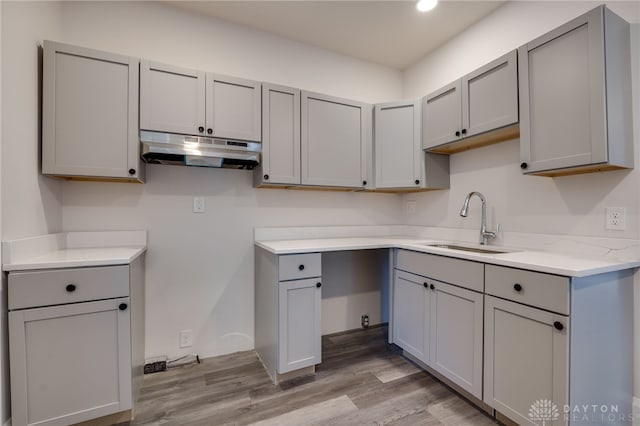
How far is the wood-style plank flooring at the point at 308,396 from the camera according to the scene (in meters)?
1.54

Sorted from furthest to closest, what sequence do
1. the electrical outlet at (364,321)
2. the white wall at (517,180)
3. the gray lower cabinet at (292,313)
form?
the electrical outlet at (364,321) → the gray lower cabinet at (292,313) → the white wall at (517,180)

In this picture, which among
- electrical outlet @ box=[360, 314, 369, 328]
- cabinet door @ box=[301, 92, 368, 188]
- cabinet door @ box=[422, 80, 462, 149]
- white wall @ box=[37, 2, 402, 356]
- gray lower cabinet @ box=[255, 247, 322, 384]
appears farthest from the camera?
electrical outlet @ box=[360, 314, 369, 328]

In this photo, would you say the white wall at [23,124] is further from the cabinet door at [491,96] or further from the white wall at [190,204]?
the cabinet door at [491,96]

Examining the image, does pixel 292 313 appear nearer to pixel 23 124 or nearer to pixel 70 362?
pixel 70 362

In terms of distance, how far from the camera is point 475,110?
1954 millimetres

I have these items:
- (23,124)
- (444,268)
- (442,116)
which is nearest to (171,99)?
(23,124)

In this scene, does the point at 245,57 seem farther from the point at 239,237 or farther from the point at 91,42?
the point at 239,237

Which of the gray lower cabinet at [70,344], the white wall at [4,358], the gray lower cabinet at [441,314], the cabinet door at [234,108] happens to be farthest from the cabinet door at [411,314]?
the white wall at [4,358]

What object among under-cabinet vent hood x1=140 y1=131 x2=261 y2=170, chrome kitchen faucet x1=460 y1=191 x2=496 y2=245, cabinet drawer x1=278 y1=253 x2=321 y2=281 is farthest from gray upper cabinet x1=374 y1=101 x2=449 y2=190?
under-cabinet vent hood x1=140 y1=131 x2=261 y2=170

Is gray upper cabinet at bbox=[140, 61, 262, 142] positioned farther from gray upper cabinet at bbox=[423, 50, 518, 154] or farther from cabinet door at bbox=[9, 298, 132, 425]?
gray upper cabinet at bbox=[423, 50, 518, 154]

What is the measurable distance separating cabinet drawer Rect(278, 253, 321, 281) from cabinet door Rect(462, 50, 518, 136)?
1.43 m

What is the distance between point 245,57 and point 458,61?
1.85 metres

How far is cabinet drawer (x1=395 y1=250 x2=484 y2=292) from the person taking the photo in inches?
62.6

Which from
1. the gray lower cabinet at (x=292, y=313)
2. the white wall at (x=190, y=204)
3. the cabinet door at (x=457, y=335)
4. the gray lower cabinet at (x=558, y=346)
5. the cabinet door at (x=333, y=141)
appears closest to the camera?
the gray lower cabinet at (x=558, y=346)
